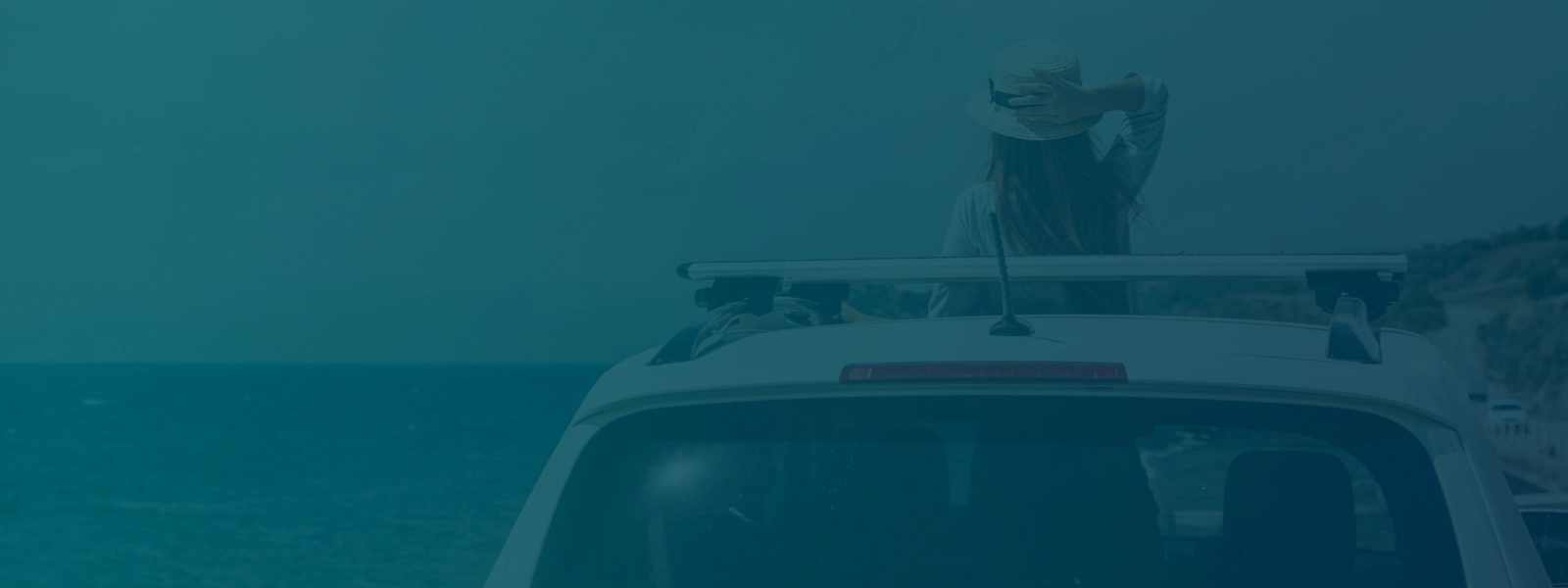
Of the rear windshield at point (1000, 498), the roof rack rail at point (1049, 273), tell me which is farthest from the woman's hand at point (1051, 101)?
the rear windshield at point (1000, 498)

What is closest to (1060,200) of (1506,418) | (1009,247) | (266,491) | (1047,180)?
(1047,180)

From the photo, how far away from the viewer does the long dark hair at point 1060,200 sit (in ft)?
11.1

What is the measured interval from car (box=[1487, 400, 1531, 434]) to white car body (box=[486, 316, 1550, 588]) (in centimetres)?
4154

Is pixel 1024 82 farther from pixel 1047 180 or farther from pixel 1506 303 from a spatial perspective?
pixel 1506 303

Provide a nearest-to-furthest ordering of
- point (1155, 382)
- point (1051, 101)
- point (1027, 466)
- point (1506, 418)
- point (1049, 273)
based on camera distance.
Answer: point (1155, 382), point (1027, 466), point (1049, 273), point (1051, 101), point (1506, 418)

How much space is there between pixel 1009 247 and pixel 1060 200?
19 centimetres

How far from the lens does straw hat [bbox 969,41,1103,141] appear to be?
11.1 feet

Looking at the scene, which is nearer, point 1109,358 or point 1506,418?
point 1109,358

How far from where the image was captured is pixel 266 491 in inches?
3002

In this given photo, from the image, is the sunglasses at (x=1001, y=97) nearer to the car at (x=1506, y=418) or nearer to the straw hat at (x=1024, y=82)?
the straw hat at (x=1024, y=82)

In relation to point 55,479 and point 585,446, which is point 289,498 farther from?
point 585,446

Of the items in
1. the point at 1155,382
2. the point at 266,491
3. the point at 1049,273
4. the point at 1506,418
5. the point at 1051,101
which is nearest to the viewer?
the point at 1155,382

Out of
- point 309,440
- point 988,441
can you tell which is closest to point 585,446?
point 988,441

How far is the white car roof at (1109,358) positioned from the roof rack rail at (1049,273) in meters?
0.08
